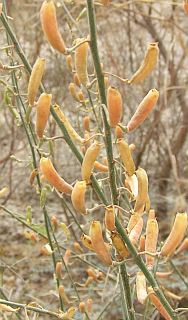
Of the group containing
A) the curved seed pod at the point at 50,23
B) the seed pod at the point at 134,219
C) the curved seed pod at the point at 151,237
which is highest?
the curved seed pod at the point at 50,23

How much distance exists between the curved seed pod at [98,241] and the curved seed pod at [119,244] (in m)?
0.02

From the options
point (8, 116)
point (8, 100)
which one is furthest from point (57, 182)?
point (8, 116)

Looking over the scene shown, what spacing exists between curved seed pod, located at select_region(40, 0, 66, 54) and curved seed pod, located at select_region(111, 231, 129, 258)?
1.13 feet

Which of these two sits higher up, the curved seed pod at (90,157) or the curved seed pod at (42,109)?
the curved seed pod at (42,109)

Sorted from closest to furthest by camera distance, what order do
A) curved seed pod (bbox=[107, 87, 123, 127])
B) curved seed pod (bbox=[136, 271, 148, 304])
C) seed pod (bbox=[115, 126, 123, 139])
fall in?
curved seed pod (bbox=[107, 87, 123, 127]) < seed pod (bbox=[115, 126, 123, 139]) < curved seed pod (bbox=[136, 271, 148, 304])

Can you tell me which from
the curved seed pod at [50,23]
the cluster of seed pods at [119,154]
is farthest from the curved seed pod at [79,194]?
the curved seed pod at [50,23]

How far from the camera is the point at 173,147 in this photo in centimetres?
453

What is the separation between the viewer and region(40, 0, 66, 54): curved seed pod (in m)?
1.14

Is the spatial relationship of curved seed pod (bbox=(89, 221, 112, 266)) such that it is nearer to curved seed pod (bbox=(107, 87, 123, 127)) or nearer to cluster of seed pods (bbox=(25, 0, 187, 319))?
cluster of seed pods (bbox=(25, 0, 187, 319))

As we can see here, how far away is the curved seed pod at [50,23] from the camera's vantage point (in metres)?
1.14

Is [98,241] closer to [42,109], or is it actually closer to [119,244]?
[119,244]

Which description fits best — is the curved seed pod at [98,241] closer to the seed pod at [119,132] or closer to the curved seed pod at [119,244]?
the curved seed pod at [119,244]

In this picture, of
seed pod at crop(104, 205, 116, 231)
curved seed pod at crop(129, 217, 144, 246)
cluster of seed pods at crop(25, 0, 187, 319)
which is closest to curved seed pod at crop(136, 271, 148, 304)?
cluster of seed pods at crop(25, 0, 187, 319)

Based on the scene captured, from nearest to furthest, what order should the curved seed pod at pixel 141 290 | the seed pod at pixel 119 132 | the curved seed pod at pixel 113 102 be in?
the curved seed pod at pixel 113 102
the seed pod at pixel 119 132
the curved seed pod at pixel 141 290
